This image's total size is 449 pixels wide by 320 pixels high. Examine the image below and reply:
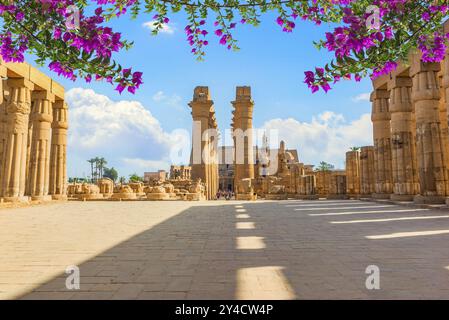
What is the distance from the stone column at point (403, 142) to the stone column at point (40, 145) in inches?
727

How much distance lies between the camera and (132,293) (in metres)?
3.02

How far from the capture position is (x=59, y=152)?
68.3 ft

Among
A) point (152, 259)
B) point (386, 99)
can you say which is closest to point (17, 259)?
point (152, 259)

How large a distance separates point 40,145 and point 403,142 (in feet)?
62.9

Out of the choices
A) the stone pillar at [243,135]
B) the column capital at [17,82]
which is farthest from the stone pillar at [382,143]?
the stone pillar at [243,135]

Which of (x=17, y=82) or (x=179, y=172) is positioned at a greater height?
(x=17, y=82)

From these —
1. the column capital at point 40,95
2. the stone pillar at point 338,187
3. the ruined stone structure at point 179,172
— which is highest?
the column capital at point 40,95

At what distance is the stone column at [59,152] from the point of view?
2034 centimetres

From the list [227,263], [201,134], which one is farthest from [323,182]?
[227,263]

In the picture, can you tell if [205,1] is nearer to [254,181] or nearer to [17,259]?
[17,259]

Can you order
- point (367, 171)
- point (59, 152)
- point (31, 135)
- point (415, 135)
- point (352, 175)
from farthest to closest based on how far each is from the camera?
point (352, 175) → point (367, 171) → point (59, 152) → point (31, 135) → point (415, 135)

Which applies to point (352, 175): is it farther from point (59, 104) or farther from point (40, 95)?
point (40, 95)

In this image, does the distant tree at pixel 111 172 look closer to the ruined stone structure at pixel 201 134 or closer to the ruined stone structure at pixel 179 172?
the ruined stone structure at pixel 179 172

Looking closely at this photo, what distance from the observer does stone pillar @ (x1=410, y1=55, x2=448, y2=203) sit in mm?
13047
